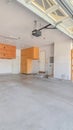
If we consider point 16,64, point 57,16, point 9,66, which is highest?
point 57,16

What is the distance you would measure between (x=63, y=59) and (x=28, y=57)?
7.29 feet

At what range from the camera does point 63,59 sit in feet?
18.3

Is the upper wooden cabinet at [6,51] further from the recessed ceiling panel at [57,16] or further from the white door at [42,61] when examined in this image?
the recessed ceiling panel at [57,16]

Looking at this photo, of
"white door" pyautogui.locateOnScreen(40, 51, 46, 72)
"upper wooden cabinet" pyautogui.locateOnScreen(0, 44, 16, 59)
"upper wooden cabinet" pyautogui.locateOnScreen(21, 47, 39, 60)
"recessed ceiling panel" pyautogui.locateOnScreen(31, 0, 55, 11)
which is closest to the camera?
"recessed ceiling panel" pyautogui.locateOnScreen(31, 0, 55, 11)

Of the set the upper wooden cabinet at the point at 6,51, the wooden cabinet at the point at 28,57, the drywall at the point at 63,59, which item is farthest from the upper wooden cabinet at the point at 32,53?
the drywall at the point at 63,59

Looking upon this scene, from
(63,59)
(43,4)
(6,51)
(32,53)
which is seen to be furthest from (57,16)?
(6,51)

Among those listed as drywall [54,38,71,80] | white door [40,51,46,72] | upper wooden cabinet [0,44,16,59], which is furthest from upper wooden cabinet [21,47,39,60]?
drywall [54,38,71,80]

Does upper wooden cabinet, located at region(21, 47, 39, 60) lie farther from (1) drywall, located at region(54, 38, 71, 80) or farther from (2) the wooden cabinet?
(1) drywall, located at region(54, 38, 71, 80)

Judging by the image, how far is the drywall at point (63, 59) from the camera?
210 inches

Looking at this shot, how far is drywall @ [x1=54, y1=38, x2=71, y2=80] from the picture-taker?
17.5 ft

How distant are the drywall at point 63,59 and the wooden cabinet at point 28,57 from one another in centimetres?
125

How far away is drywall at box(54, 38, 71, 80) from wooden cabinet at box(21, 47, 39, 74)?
125 centimetres

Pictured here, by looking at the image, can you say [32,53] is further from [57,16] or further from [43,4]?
[43,4]

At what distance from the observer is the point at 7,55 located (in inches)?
243
